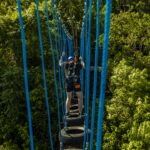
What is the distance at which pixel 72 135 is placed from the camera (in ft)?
23.0

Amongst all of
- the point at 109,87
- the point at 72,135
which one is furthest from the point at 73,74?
the point at 109,87

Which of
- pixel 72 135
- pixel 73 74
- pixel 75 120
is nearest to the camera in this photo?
pixel 73 74

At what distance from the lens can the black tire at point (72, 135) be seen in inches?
271

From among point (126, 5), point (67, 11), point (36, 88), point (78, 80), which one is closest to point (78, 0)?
point (67, 11)

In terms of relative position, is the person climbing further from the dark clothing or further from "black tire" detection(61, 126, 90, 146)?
"black tire" detection(61, 126, 90, 146)

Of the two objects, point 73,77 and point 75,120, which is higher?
point 73,77

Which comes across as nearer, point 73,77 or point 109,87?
point 73,77

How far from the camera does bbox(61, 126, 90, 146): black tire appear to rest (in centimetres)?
687

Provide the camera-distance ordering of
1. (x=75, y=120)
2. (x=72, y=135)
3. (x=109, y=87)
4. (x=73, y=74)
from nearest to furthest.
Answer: (x=73, y=74)
(x=72, y=135)
(x=75, y=120)
(x=109, y=87)

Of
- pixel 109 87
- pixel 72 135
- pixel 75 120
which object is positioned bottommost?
pixel 109 87

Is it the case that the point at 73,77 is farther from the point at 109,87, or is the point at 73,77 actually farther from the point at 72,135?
the point at 109,87

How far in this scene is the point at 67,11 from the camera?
20344 millimetres

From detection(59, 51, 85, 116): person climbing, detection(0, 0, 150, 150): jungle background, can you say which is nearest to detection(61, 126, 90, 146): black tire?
detection(59, 51, 85, 116): person climbing

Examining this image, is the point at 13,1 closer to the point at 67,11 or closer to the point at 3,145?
the point at 67,11
